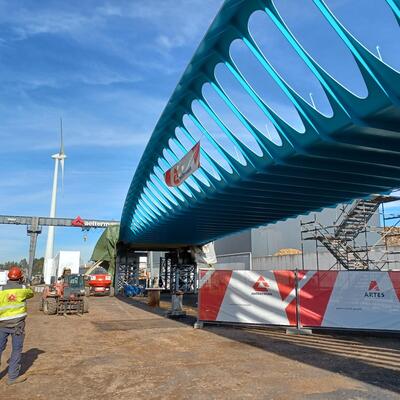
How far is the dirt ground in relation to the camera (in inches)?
238

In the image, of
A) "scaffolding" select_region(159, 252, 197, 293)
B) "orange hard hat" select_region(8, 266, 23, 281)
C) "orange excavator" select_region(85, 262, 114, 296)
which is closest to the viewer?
"orange hard hat" select_region(8, 266, 23, 281)

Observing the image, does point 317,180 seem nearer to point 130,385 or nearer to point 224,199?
point 224,199

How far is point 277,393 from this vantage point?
5.97m

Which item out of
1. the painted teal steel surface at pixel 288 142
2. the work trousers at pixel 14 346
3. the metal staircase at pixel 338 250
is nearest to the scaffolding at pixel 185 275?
the metal staircase at pixel 338 250

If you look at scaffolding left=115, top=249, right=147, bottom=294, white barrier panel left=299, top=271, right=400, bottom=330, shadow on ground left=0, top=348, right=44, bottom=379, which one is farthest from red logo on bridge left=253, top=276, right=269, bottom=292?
scaffolding left=115, top=249, right=147, bottom=294

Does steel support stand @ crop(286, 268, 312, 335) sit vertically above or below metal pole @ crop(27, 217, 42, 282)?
below

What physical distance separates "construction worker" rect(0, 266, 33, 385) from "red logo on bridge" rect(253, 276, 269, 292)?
286 inches

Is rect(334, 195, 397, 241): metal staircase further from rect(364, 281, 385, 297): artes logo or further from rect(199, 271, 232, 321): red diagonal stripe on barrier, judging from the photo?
rect(199, 271, 232, 321): red diagonal stripe on barrier

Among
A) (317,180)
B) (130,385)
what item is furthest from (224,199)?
(130,385)

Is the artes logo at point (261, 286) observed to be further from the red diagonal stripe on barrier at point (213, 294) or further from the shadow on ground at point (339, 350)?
the shadow on ground at point (339, 350)

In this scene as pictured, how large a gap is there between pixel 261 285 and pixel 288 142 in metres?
5.14

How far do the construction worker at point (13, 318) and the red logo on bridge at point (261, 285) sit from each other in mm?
7260

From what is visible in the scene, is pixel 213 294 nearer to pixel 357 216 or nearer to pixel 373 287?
pixel 373 287

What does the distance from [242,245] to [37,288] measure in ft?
67.8
